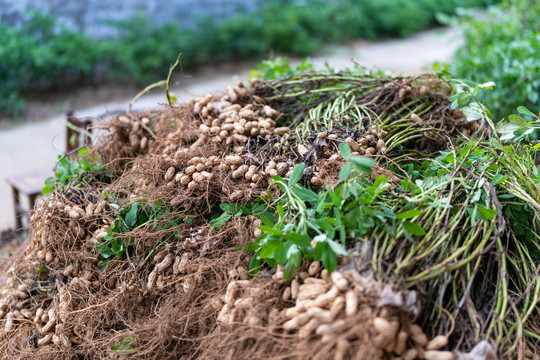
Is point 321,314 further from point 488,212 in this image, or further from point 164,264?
point 164,264

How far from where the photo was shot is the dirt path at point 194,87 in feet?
15.1

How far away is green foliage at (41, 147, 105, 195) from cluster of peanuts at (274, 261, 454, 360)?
115 centimetres

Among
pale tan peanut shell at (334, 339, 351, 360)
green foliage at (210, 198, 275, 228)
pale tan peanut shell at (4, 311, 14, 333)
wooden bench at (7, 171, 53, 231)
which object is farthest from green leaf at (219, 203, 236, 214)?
wooden bench at (7, 171, 53, 231)

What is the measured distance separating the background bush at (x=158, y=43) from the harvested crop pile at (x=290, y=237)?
4807mm

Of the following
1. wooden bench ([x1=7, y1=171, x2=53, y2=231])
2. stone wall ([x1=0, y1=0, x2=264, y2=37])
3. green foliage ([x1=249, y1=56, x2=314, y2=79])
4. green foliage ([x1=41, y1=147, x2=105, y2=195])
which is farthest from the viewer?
stone wall ([x1=0, y1=0, x2=264, y2=37])

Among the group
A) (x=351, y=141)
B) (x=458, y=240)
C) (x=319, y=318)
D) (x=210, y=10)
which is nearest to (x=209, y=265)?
(x=319, y=318)

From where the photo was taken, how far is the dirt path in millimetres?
4605

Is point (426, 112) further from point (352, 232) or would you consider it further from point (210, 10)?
point (210, 10)

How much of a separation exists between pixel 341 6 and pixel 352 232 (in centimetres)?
889

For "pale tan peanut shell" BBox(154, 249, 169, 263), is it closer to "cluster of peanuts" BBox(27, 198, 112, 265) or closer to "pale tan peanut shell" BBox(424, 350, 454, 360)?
"cluster of peanuts" BBox(27, 198, 112, 265)

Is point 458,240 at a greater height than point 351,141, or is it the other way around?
point 351,141

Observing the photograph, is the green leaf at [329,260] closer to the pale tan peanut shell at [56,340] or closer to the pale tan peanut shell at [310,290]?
the pale tan peanut shell at [310,290]

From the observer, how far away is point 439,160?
5.05ft

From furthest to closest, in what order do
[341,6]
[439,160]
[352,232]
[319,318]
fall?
[341,6] → [439,160] → [352,232] → [319,318]
